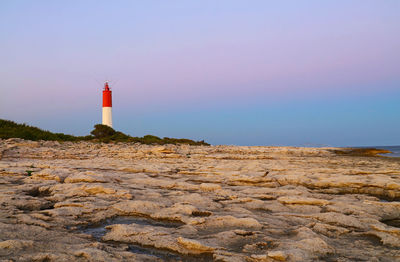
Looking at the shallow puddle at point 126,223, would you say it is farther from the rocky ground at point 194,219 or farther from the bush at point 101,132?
the bush at point 101,132

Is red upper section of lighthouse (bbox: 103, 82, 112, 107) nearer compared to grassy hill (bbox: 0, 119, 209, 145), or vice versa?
grassy hill (bbox: 0, 119, 209, 145)

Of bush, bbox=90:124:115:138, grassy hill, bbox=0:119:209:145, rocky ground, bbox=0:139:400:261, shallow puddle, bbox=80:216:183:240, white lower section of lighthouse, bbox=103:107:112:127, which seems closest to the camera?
rocky ground, bbox=0:139:400:261

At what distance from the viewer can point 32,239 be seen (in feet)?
10.3

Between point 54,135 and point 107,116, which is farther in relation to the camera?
point 107,116

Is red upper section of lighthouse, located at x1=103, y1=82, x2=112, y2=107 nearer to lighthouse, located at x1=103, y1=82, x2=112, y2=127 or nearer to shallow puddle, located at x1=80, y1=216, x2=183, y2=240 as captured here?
lighthouse, located at x1=103, y1=82, x2=112, y2=127

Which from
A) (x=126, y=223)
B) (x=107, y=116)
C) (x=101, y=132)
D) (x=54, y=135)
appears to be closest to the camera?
(x=126, y=223)

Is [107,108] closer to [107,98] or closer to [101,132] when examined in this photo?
[107,98]

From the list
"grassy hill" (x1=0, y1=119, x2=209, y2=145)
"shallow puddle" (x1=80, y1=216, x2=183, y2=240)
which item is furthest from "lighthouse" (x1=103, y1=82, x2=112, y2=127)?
"shallow puddle" (x1=80, y1=216, x2=183, y2=240)

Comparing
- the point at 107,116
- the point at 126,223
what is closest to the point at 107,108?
the point at 107,116

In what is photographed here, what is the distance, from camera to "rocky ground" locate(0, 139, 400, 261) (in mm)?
2998

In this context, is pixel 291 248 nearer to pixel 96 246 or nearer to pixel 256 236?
pixel 256 236

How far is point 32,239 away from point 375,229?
394 centimetres

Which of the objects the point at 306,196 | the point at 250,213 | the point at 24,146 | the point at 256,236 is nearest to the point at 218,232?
the point at 256,236

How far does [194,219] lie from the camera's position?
3.97 metres
